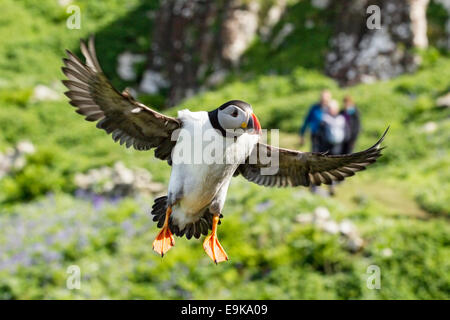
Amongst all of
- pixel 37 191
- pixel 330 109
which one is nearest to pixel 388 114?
pixel 330 109

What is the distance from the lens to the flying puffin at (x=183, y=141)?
2.92 meters

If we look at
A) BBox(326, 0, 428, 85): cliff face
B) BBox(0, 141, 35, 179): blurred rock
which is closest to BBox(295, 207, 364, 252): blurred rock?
BBox(0, 141, 35, 179): blurred rock

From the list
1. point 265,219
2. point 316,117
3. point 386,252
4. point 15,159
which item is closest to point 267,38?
point 15,159

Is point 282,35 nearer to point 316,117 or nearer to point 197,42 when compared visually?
point 197,42

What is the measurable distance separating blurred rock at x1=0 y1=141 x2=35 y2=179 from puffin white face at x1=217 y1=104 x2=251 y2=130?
10701 millimetres

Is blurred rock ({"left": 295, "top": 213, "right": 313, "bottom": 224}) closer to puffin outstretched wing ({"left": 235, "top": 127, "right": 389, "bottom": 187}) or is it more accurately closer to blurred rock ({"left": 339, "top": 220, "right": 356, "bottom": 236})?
blurred rock ({"left": 339, "top": 220, "right": 356, "bottom": 236})

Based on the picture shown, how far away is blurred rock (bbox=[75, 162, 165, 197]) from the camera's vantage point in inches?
422

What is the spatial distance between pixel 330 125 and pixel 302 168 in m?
4.69

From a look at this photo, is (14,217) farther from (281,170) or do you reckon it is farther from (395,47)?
(395,47)

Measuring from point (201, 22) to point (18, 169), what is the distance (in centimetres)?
711

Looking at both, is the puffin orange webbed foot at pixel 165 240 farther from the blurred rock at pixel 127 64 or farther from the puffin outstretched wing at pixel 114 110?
the blurred rock at pixel 127 64

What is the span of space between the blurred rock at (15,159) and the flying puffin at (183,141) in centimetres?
981

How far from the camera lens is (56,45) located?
1895 centimetres

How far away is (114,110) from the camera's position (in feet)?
11.3
